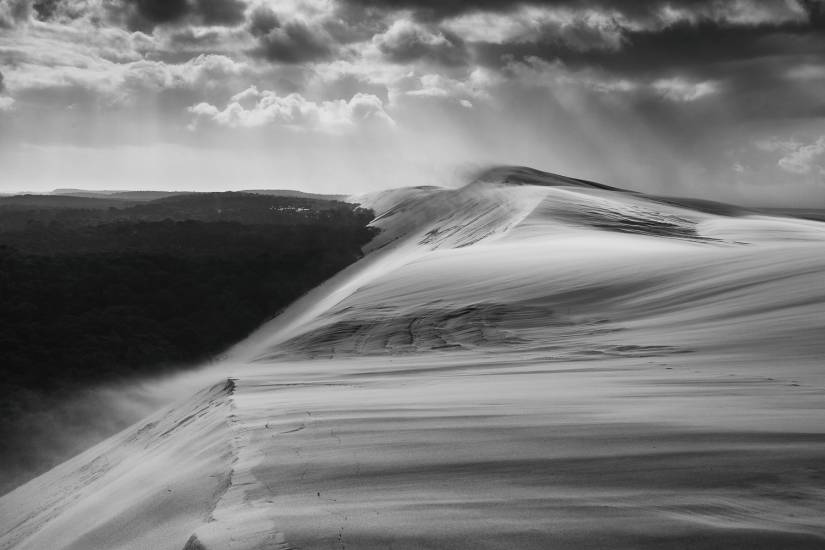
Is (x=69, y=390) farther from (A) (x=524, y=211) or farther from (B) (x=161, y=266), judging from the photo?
(A) (x=524, y=211)

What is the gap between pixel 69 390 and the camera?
11969 millimetres

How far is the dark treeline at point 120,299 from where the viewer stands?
1126 centimetres

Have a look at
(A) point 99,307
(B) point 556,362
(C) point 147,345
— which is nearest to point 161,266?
(A) point 99,307

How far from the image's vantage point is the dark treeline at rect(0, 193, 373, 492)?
11258 millimetres

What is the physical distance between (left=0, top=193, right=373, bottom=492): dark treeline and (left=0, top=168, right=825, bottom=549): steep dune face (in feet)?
13.7

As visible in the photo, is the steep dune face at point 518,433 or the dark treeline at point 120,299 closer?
the steep dune face at point 518,433

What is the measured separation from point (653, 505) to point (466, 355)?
474cm

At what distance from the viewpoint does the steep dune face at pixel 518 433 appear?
2666 millimetres

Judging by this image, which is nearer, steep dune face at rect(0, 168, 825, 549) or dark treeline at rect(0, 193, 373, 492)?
steep dune face at rect(0, 168, 825, 549)

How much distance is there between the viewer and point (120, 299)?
17266mm

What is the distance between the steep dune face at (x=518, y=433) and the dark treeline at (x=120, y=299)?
4.17 metres

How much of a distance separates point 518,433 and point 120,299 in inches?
612

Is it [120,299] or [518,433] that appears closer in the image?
[518,433]

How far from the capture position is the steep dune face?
267cm
